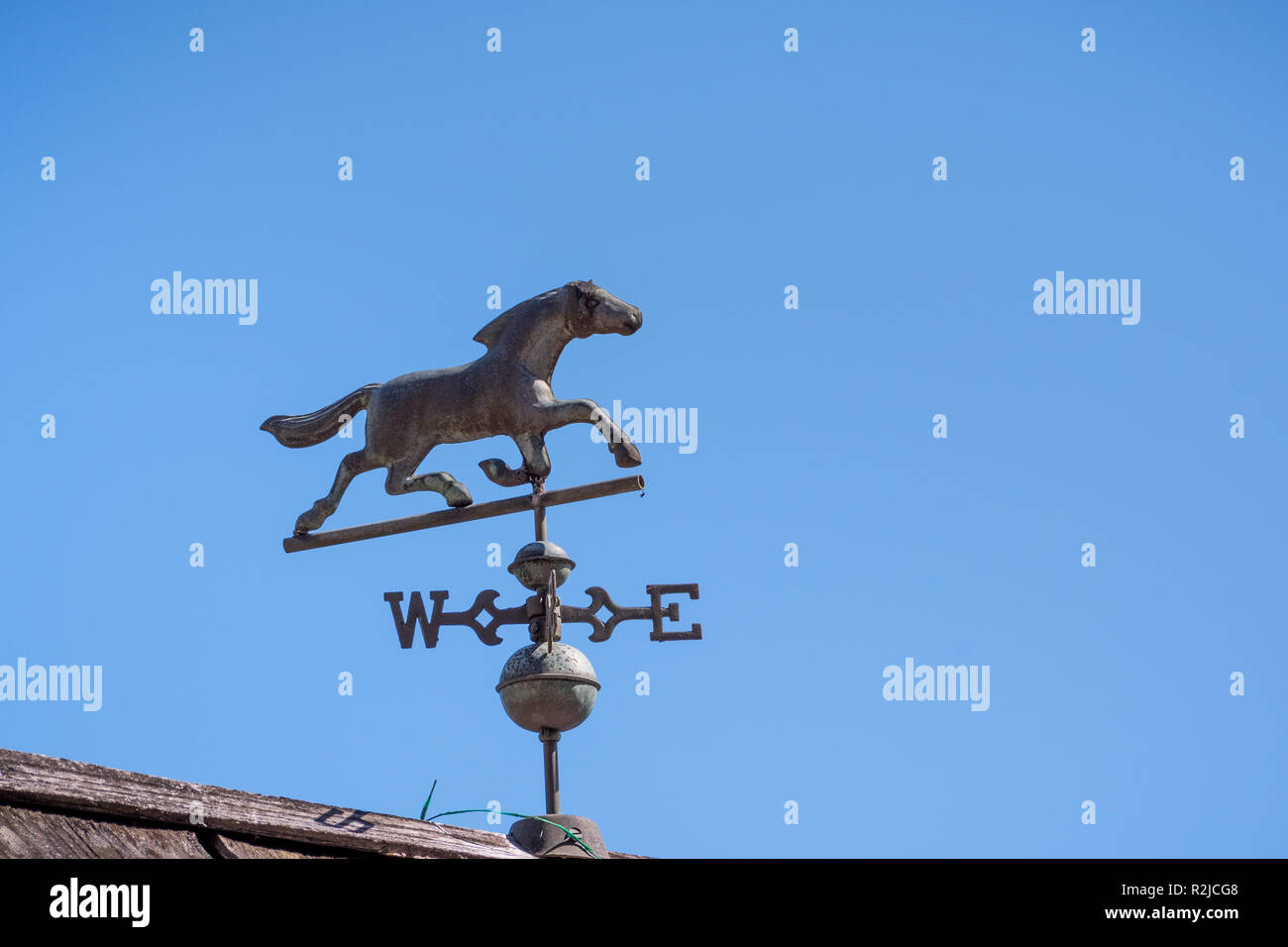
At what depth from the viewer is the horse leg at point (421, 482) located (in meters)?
6.83

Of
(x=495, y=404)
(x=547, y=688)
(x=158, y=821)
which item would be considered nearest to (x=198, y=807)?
(x=158, y=821)

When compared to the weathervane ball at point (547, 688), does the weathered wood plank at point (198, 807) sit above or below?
below

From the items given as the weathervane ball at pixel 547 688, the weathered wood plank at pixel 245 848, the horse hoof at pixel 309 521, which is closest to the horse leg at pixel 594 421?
the weathervane ball at pixel 547 688

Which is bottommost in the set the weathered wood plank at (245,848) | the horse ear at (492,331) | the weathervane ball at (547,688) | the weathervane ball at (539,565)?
the weathered wood plank at (245,848)

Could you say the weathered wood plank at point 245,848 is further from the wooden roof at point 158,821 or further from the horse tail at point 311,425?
the horse tail at point 311,425

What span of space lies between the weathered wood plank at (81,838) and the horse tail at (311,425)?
300cm

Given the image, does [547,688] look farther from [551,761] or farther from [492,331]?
[492,331]

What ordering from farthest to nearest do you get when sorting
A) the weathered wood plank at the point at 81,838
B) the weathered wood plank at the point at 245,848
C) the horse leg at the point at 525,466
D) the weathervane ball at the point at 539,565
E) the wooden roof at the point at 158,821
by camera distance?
the horse leg at the point at 525,466
the weathervane ball at the point at 539,565
the weathered wood plank at the point at 245,848
the wooden roof at the point at 158,821
the weathered wood plank at the point at 81,838

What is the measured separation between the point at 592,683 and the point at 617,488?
0.68 metres

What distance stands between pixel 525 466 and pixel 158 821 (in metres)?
Answer: 2.39

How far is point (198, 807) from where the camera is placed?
4.74 metres
